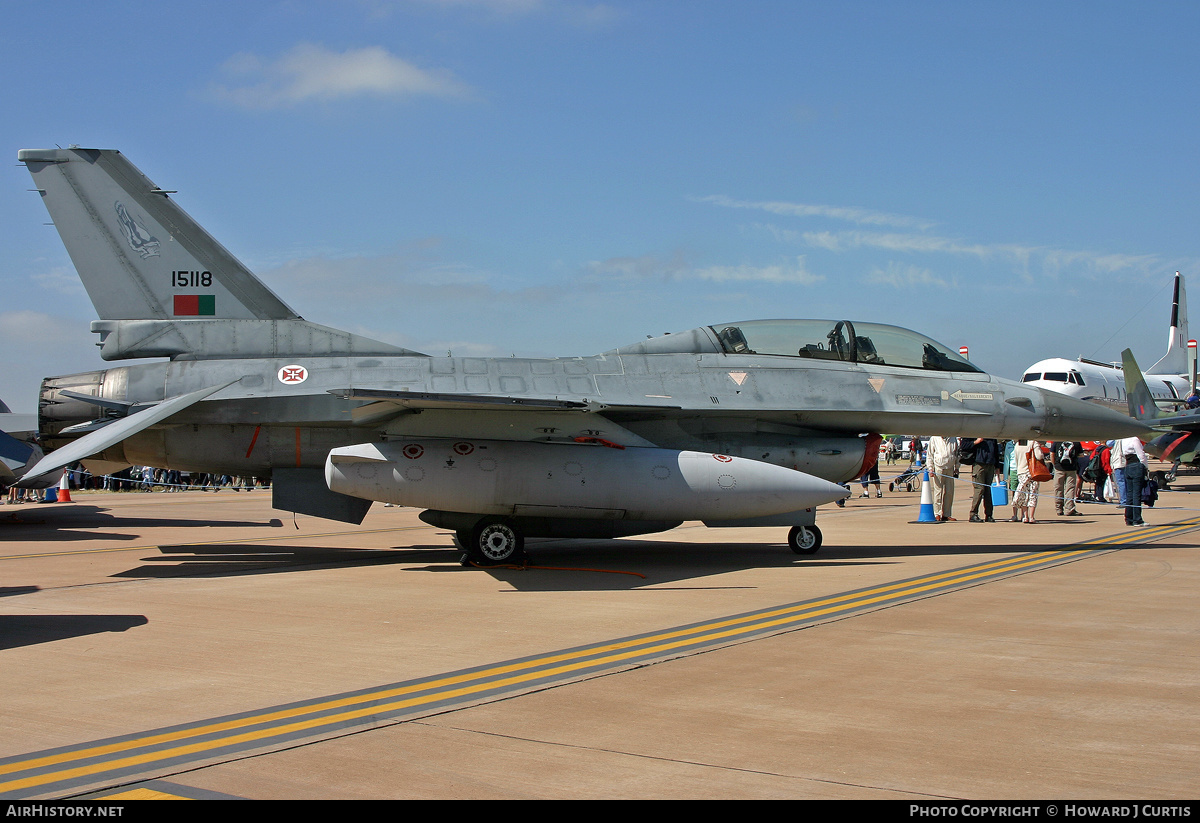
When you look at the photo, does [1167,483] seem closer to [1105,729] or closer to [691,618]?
[691,618]

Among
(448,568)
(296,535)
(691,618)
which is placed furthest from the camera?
(296,535)

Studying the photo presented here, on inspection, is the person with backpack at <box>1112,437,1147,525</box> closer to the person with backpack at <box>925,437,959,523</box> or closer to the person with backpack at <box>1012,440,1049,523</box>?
the person with backpack at <box>1012,440,1049,523</box>

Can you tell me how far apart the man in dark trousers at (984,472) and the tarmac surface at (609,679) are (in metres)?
6.31

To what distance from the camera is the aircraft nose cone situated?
13.1 metres

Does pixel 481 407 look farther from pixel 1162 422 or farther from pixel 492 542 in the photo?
pixel 1162 422

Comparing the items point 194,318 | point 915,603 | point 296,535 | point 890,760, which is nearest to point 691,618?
point 915,603

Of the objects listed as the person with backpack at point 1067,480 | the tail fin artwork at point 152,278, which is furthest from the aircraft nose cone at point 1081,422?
the tail fin artwork at point 152,278

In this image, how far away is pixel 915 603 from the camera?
8641mm

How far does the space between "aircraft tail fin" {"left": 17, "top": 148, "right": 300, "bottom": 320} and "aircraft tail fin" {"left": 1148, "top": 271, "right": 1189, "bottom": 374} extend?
1942 inches

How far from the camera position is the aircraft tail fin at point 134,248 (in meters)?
12.2

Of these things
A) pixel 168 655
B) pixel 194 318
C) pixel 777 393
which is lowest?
pixel 168 655

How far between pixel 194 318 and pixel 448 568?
464cm

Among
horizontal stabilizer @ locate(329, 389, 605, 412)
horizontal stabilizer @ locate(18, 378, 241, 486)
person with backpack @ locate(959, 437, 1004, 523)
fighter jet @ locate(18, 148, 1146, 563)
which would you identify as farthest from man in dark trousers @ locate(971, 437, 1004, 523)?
horizontal stabilizer @ locate(18, 378, 241, 486)

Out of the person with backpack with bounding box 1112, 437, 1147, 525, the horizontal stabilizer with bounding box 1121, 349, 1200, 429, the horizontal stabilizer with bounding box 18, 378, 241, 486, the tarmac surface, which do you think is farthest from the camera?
the horizontal stabilizer with bounding box 1121, 349, 1200, 429
